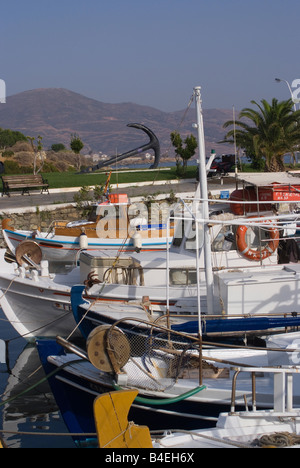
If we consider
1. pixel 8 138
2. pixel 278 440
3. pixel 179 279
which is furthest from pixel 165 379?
pixel 8 138

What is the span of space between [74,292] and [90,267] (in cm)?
201

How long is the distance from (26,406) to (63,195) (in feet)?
57.8

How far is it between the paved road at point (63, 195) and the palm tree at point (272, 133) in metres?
2.34

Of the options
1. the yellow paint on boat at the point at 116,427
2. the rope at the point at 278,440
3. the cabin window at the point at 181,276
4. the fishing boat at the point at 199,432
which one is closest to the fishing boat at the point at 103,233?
the cabin window at the point at 181,276

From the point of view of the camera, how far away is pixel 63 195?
27.9 meters

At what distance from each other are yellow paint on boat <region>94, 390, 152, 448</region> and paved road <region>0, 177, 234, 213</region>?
59.9ft

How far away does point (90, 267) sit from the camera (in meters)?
13.1

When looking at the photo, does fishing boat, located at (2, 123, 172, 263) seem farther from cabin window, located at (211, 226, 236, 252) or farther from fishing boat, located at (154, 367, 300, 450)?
fishing boat, located at (154, 367, 300, 450)

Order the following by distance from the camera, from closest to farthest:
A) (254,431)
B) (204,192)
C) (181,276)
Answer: (254,431) < (204,192) < (181,276)

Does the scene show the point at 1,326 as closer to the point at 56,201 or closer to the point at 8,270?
the point at 8,270

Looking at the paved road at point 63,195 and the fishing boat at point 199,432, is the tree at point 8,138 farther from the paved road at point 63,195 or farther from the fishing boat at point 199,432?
the fishing boat at point 199,432

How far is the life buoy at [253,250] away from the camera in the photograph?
41.2 feet

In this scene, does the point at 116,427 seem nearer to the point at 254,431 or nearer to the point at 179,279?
the point at 254,431
